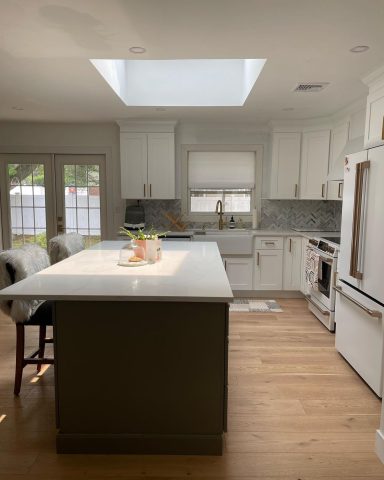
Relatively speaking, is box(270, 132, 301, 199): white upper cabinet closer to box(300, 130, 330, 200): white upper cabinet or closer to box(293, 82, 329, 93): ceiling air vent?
box(300, 130, 330, 200): white upper cabinet

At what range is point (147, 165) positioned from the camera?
5.16m

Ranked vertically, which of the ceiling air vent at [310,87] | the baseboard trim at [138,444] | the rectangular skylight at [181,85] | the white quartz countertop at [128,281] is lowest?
the baseboard trim at [138,444]

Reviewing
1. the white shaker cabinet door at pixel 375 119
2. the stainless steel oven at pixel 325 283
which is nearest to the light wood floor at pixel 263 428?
the stainless steel oven at pixel 325 283

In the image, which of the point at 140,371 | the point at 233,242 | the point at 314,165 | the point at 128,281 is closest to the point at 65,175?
the point at 233,242

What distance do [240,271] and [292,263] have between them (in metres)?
0.70

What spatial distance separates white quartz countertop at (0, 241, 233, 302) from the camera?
1.80 metres

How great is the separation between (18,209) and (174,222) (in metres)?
2.35

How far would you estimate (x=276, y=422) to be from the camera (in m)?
2.35

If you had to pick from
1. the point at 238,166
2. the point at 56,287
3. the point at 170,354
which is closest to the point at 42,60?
the point at 56,287

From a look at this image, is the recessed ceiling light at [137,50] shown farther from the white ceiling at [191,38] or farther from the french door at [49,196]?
the french door at [49,196]

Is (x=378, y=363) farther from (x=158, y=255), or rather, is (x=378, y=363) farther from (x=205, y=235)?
(x=205, y=235)

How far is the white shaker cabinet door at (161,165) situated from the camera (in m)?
5.12

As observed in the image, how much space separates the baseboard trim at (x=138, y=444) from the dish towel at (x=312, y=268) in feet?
8.24

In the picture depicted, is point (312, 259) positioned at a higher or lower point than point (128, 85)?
lower
